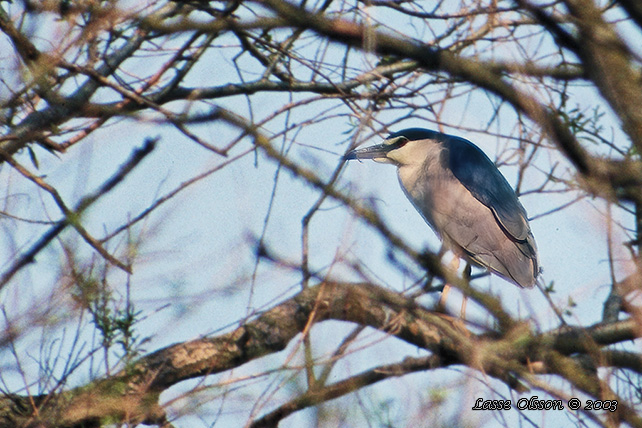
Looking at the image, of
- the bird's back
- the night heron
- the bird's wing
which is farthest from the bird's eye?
the bird's wing

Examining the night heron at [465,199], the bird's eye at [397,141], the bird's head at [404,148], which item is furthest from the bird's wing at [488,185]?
the bird's eye at [397,141]

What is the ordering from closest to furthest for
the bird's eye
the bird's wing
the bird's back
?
the bird's back
the bird's wing
the bird's eye

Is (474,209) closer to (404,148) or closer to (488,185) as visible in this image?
(488,185)

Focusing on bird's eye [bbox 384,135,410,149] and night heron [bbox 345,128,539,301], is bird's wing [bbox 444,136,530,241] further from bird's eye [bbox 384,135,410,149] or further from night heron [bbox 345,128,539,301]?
bird's eye [bbox 384,135,410,149]

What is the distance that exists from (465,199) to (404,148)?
2.07 ft

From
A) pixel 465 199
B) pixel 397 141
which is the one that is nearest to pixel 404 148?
pixel 397 141

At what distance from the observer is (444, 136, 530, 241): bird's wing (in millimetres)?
4070

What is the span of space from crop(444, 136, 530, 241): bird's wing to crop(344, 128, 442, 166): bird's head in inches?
7.6

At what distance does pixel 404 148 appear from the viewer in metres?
4.64

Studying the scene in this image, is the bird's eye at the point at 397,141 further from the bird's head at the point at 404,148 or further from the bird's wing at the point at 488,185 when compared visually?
the bird's wing at the point at 488,185

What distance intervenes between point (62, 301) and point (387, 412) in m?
1.09

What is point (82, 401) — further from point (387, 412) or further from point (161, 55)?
point (161, 55)

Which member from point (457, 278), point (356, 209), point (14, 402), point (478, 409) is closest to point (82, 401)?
point (14, 402)

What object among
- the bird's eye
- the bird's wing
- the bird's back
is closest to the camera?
the bird's back
